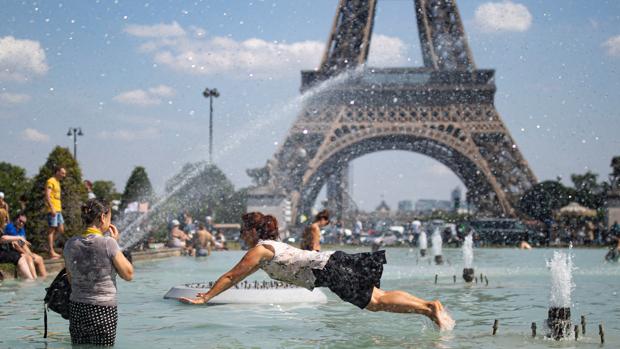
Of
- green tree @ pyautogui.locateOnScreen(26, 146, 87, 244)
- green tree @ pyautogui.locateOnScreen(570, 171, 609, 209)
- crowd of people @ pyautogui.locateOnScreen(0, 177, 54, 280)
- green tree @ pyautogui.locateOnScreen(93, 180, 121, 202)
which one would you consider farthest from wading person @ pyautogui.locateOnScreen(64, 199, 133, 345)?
green tree @ pyautogui.locateOnScreen(570, 171, 609, 209)

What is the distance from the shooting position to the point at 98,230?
684cm

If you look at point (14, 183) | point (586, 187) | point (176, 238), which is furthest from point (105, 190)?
point (176, 238)

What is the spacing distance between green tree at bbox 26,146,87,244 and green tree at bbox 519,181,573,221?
37500 mm

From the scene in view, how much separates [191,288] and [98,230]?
4729 mm

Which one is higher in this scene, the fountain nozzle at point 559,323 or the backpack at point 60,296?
the backpack at point 60,296

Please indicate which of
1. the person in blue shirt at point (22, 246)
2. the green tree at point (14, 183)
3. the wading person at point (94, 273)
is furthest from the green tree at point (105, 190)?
the wading person at point (94, 273)

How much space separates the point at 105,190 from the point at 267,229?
87271 mm

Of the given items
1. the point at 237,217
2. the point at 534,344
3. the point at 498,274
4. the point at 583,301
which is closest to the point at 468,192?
the point at 237,217

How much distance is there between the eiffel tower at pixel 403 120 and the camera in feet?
182

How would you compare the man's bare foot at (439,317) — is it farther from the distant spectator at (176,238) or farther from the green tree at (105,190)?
the green tree at (105,190)

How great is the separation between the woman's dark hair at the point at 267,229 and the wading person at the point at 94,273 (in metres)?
1.18

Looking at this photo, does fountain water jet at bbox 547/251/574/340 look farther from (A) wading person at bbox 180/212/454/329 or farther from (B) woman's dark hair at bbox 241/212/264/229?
(B) woman's dark hair at bbox 241/212/264/229

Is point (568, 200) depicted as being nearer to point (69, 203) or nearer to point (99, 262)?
point (69, 203)

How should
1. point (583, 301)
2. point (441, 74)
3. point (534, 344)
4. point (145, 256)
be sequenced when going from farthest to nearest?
point (441, 74)
point (145, 256)
point (583, 301)
point (534, 344)
